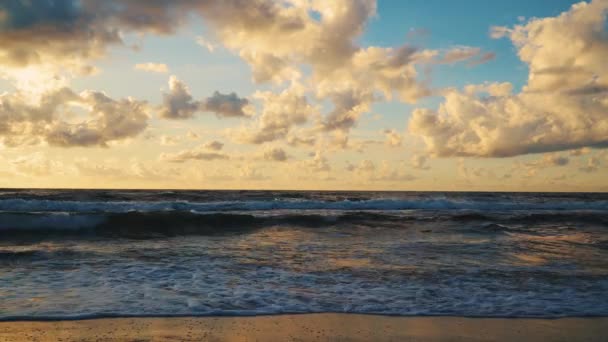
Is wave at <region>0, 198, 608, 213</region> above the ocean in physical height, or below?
above

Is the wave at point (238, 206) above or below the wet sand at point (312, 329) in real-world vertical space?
above

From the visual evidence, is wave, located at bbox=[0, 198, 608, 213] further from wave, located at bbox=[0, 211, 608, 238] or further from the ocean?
the ocean

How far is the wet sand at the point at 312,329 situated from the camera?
524 centimetres

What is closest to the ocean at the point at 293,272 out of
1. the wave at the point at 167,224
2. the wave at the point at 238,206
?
the wave at the point at 167,224

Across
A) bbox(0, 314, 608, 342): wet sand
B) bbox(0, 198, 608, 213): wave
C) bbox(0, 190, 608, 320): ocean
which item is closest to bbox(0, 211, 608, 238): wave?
bbox(0, 190, 608, 320): ocean

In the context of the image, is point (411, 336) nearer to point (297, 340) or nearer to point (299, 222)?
point (297, 340)

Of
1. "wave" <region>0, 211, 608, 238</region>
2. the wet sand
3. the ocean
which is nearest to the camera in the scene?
the wet sand

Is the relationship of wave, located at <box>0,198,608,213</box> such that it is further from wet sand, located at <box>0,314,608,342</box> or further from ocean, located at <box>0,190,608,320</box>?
wet sand, located at <box>0,314,608,342</box>

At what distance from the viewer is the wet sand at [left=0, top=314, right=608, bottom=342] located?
5242mm

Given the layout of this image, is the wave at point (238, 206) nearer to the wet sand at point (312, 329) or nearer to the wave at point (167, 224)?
the wave at point (167, 224)

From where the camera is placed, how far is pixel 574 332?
562 cm

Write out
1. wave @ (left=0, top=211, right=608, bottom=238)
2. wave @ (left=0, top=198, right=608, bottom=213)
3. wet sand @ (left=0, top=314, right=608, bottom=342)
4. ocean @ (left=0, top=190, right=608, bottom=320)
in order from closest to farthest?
wet sand @ (left=0, top=314, right=608, bottom=342)
ocean @ (left=0, top=190, right=608, bottom=320)
wave @ (left=0, top=211, right=608, bottom=238)
wave @ (left=0, top=198, right=608, bottom=213)

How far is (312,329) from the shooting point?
5.57 metres

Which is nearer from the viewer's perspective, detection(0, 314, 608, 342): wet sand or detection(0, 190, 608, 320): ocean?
detection(0, 314, 608, 342): wet sand
